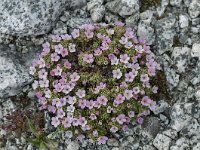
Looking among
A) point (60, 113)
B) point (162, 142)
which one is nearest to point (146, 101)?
point (162, 142)

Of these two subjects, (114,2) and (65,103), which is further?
(114,2)

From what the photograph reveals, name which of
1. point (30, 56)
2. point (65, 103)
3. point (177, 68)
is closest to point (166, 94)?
point (177, 68)

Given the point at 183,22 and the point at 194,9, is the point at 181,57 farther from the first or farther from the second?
the point at 194,9

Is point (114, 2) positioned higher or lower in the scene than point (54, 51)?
higher

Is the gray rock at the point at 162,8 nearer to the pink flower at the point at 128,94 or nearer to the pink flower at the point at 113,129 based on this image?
the pink flower at the point at 128,94

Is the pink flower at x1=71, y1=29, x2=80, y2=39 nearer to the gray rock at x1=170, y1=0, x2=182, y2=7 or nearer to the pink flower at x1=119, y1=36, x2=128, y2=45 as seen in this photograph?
the pink flower at x1=119, y1=36, x2=128, y2=45

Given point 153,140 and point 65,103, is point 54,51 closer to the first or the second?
point 65,103
